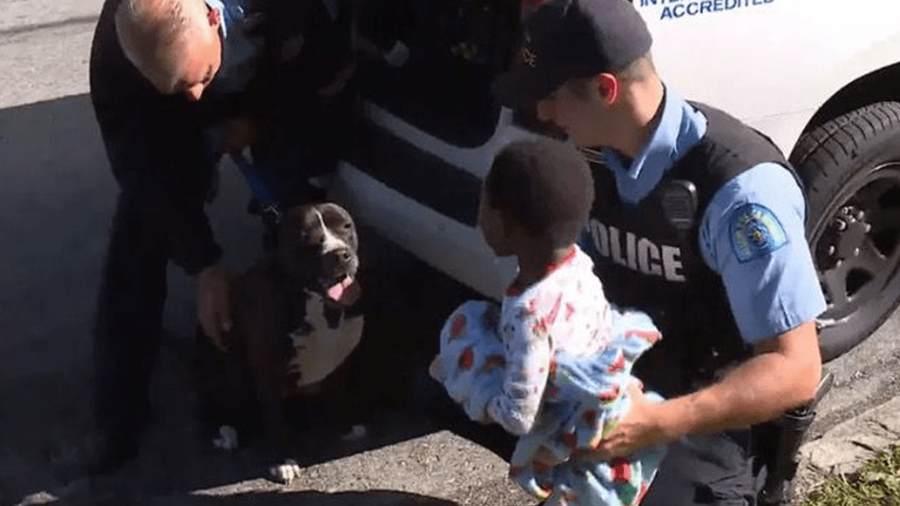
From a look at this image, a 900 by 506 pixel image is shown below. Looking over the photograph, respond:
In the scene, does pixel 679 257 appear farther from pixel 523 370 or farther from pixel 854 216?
pixel 854 216

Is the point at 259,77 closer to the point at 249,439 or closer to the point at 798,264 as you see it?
the point at 249,439

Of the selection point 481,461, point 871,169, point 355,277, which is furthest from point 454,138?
point 871,169

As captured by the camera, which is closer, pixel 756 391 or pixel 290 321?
pixel 756 391

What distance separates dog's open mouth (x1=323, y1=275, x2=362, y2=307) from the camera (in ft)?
14.9

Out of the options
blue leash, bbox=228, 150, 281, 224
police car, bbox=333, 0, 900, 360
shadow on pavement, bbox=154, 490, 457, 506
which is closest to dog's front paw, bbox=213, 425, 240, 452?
shadow on pavement, bbox=154, 490, 457, 506

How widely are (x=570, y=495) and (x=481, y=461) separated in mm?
1352

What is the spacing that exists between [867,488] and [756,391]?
1.42 metres

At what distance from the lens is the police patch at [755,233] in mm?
3277

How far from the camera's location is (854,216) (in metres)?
4.97

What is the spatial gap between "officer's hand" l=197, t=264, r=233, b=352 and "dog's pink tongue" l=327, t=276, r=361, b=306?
1.04ft

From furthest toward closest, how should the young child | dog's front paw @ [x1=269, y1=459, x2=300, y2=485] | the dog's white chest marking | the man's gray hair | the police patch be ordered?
1. dog's front paw @ [x1=269, y1=459, x2=300, y2=485]
2. the dog's white chest marking
3. the man's gray hair
4. the police patch
5. the young child

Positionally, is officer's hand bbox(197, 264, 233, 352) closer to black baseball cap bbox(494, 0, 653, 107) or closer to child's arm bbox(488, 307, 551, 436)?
black baseball cap bbox(494, 0, 653, 107)

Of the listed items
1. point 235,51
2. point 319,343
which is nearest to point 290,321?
point 319,343

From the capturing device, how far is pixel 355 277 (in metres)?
4.67
